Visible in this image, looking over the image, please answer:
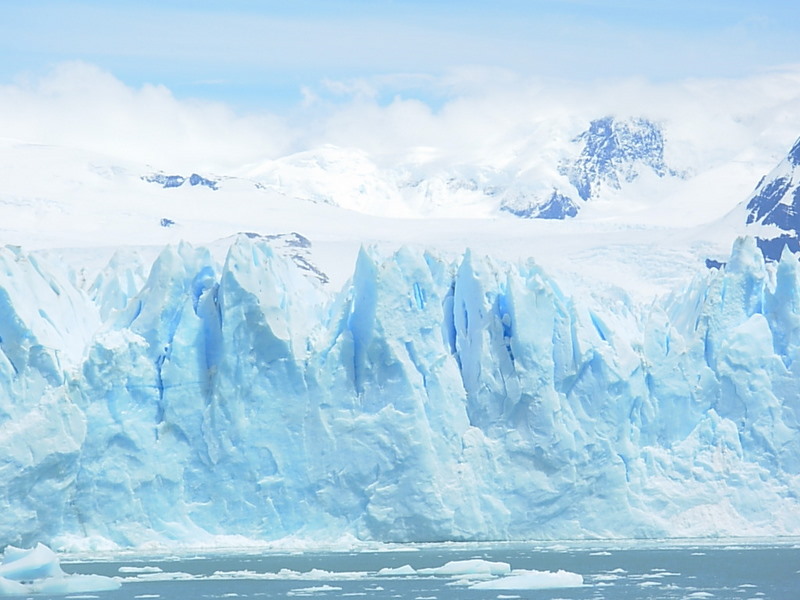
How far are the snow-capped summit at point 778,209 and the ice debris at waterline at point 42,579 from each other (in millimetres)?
67757

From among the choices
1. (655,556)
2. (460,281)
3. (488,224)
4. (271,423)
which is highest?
(488,224)

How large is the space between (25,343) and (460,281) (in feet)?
33.3

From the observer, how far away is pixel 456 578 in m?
32.9

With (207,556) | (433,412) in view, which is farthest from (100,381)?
(433,412)

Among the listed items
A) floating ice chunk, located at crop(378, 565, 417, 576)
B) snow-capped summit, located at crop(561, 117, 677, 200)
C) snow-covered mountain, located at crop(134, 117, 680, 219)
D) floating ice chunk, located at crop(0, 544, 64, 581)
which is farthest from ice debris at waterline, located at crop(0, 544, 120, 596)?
snow-capped summit, located at crop(561, 117, 677, 200)

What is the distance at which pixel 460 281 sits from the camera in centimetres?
4172

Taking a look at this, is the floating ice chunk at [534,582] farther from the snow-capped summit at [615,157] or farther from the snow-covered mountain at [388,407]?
the snow-capped summit at [615,157]

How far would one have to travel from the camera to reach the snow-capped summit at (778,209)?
96375mm

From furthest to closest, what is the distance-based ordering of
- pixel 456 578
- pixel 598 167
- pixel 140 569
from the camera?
pixel 598 167, pixel 140 569, pixel 456 578

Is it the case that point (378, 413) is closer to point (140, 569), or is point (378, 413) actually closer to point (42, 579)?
point (140, 569)

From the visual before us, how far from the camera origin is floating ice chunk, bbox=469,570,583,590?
3089 centimetres

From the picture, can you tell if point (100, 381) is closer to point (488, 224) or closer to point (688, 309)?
point (688, 309)

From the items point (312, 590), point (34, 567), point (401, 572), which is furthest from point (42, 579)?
point (401, 572)

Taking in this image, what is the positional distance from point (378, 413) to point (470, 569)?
688cm
